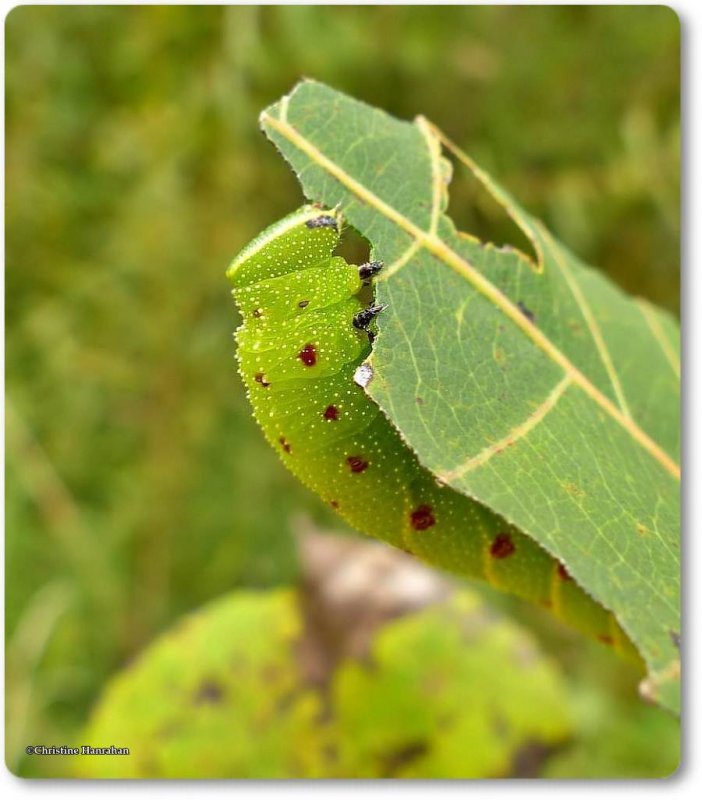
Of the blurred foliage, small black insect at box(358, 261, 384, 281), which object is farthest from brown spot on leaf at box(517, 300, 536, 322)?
the blurred foliage

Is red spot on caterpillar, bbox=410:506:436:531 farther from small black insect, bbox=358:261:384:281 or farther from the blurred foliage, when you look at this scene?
the blurred foliage

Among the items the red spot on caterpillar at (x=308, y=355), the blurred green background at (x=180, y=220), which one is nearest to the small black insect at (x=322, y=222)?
the red spot on caterpillar at (x=308, y=355)

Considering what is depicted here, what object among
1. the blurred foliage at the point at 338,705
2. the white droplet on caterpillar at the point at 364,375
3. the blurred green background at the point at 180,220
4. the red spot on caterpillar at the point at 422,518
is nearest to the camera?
the white droplet on caterpillar at the point at 364,375

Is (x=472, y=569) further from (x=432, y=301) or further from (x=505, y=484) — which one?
(x=432, y=301)

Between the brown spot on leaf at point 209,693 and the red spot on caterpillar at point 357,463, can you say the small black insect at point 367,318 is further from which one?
the brown spot on leaf at point 209,693

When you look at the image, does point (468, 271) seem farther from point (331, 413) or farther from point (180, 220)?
point (180, 220)

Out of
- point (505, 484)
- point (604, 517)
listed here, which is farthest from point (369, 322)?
point (604, 517)

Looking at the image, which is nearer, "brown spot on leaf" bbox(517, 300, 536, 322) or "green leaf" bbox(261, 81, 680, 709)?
"green leaf" bbox(261, 81, 680, 709)
